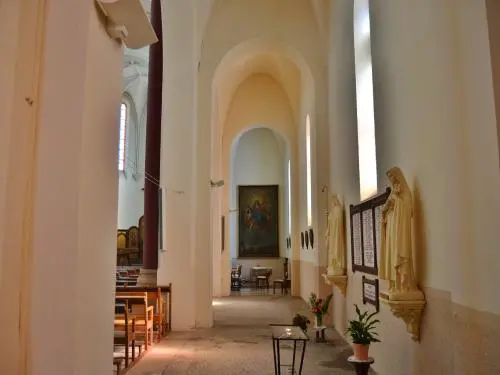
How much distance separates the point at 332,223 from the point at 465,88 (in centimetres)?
572

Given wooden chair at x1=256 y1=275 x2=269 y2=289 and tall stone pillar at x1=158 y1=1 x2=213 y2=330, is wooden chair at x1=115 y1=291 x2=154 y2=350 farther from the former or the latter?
wooden chair at x1=256 y1=275 x2=269 y2=289

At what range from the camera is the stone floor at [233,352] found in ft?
22.3

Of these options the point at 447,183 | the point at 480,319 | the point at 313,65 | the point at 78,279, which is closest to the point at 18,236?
the point at 78,279

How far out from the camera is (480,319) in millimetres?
3561

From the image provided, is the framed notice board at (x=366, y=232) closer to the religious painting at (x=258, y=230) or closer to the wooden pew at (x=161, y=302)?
the wooden pew at (x=161, y=302)

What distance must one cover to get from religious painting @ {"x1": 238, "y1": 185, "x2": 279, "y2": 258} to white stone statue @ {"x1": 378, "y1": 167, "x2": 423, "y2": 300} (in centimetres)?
1559

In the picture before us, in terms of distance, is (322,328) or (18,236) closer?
(18,236)

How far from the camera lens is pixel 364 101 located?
7.95 meters

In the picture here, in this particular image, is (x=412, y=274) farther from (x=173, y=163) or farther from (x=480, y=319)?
(x=173, y=163)

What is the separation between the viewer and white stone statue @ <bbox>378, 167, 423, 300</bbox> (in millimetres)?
4914

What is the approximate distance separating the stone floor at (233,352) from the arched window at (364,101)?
2.52 metres

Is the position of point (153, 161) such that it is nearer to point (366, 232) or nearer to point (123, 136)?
point (366, 232)

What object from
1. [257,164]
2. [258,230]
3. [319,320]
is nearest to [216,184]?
[319,320]

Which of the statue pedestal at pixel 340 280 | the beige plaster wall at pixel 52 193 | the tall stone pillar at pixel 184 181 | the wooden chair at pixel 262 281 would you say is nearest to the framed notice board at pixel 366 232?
the statue pedestal at pixel 340 280
